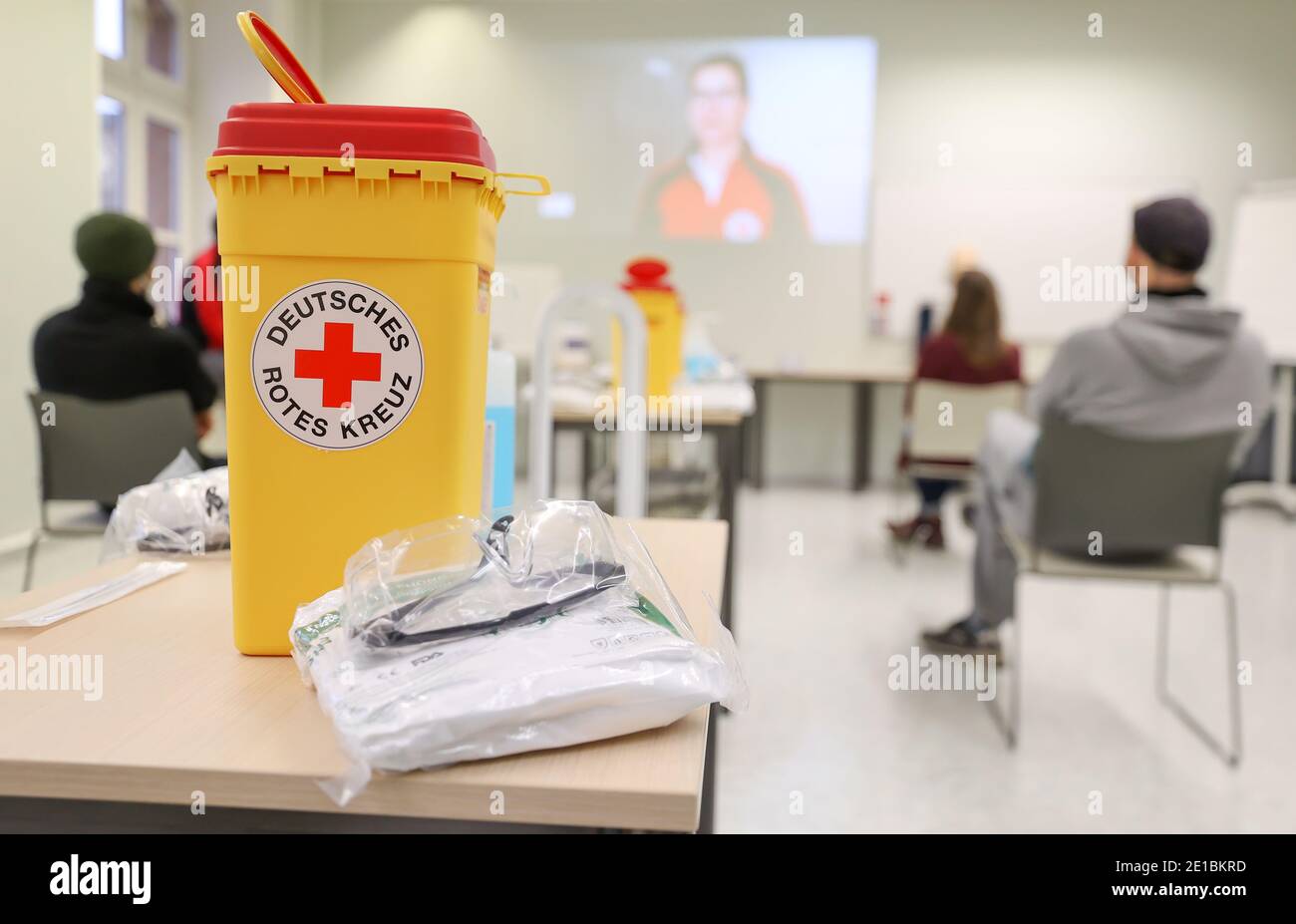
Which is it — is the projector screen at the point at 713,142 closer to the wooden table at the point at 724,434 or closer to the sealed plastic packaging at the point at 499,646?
the wooden table at the point at 724,434

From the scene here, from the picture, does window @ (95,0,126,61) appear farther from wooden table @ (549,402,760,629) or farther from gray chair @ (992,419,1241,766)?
gray chair @ (992,419,1241,766)

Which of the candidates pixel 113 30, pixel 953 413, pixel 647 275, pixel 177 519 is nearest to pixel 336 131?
pixel 177 519

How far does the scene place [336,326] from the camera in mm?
616

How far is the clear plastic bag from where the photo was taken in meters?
0.90

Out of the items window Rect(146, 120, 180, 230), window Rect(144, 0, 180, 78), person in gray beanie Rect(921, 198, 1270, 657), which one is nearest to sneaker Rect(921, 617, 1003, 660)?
person in gray beanie Rect(921, 198, 1270, 657)

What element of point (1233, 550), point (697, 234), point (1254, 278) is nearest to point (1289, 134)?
point (1254, 278)

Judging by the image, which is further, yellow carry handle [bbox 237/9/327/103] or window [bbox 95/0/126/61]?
window [bbox 95/0/126/61]

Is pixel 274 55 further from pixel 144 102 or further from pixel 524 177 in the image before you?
pixel 144 102

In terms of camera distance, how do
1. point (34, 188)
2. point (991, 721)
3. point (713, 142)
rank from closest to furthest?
point (991, 721) < point (34, 188) < point (713, 142)

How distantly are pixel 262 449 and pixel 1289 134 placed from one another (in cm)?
702

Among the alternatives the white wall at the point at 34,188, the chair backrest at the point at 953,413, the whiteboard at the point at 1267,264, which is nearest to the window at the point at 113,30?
the white wall at the point at 34,188

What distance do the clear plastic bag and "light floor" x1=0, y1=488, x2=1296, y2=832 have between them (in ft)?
4.09

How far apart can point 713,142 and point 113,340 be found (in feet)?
14.3

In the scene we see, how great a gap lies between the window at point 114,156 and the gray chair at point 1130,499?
4653 mm
